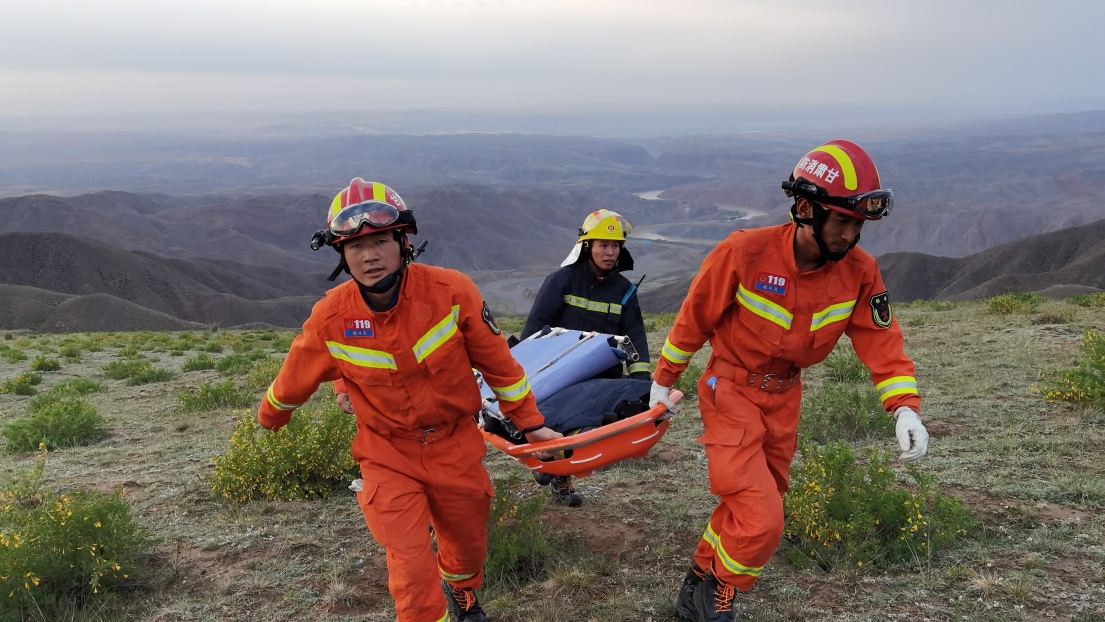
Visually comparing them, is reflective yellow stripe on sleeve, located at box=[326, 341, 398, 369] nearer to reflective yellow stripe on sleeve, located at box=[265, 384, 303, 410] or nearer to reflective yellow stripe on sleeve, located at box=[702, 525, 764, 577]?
reflective yellow stripe on sleeve, located at box=[265, 384, 303, 410]

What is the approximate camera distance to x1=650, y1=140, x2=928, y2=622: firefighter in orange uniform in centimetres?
381

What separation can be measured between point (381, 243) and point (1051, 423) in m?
6.62

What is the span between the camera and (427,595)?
143 inches

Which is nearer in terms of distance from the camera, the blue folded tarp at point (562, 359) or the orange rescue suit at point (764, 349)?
the orange rescue suit at point (764, 349)

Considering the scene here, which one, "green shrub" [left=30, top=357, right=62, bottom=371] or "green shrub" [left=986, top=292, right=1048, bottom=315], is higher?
"green shrub" [left=986, top=292, right=1048, bottom=315]

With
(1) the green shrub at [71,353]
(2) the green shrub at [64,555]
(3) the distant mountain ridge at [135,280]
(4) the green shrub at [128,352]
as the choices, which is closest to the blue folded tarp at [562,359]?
(2) the green shrub at [64,555]

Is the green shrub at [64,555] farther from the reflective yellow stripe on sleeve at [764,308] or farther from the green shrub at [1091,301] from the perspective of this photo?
the green shrub at [1091,301]

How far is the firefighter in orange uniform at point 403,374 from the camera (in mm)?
3715

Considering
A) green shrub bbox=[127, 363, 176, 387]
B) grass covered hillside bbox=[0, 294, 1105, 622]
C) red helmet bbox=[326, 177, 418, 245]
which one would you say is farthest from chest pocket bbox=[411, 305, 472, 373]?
green shrub bbox=[127, 363, 176, 387]

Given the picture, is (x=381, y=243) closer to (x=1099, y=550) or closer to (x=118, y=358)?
(x=1099, y=550)

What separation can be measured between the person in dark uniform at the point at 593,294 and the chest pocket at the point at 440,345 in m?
2.32

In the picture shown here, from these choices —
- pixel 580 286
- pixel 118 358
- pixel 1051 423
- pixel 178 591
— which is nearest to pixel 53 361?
pixel 118 358

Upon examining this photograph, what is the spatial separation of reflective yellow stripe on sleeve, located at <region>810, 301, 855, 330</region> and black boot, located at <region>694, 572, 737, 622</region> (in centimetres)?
148

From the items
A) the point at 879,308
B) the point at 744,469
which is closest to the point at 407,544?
the point at 744,469
